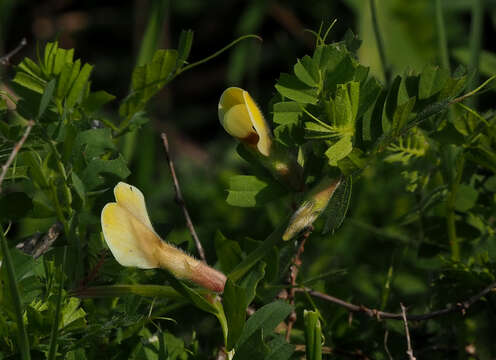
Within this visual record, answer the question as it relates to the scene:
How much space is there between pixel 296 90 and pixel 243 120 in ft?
0.17

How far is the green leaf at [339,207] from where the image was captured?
58cm

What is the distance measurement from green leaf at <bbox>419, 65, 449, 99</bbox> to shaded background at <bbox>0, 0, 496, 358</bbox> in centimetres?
24

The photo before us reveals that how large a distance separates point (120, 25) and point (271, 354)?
2811mm

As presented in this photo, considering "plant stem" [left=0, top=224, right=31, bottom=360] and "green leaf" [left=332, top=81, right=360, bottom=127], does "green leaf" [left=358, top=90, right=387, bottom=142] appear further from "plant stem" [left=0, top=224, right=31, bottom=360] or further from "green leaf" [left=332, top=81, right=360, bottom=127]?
"plant stem" [left=0, top=224, right=31, bottom=360]

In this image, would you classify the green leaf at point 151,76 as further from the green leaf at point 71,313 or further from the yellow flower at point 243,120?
the green leaf at point 71,313

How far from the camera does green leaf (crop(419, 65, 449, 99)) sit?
627 mm

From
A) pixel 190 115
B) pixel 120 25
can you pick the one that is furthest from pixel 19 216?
pixel 120 25

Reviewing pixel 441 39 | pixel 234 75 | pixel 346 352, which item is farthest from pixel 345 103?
pixel 234 75

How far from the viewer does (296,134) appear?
65 cm

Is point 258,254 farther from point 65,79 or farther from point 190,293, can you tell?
point 65,79

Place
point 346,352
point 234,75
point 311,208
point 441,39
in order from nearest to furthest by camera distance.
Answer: point 311,208
point 346,352
point 441,39
point 234,75

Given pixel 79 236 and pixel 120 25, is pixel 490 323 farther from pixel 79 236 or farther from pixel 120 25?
pixel 120 25

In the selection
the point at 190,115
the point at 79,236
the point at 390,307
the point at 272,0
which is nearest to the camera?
the point at 79,236

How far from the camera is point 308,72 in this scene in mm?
628
